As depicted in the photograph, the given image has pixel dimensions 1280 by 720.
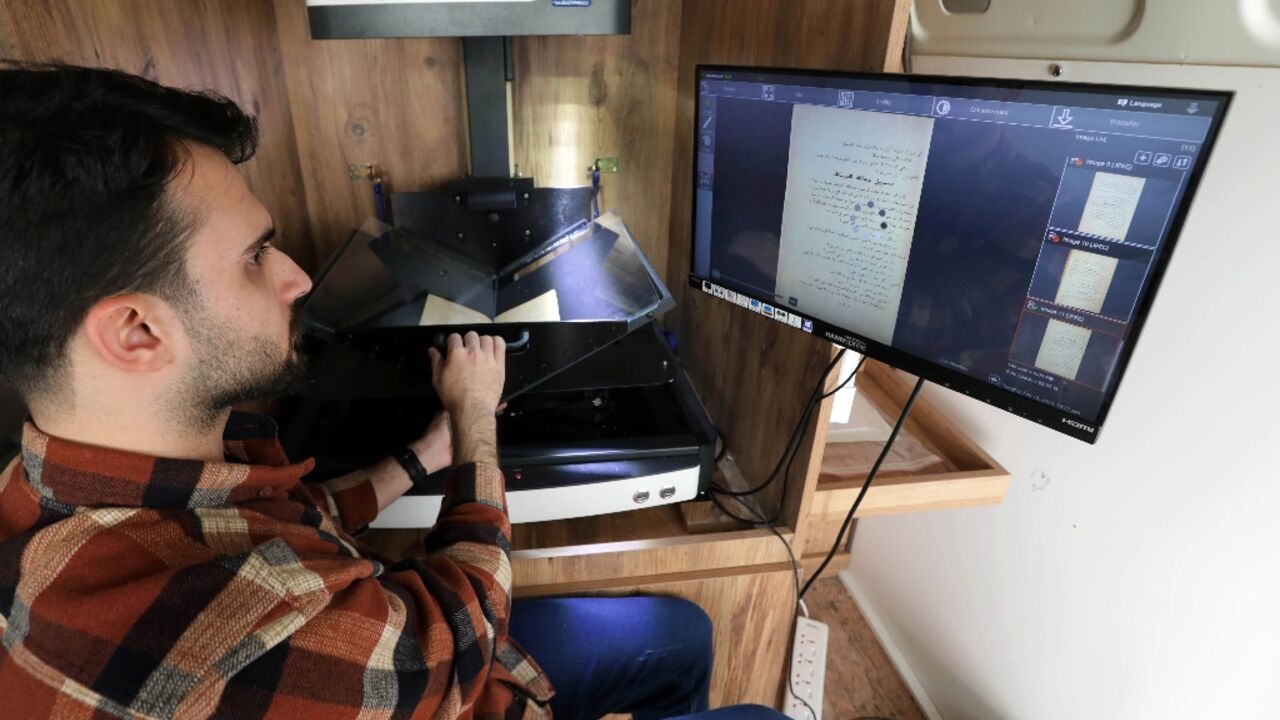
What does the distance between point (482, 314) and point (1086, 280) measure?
2.60 ft

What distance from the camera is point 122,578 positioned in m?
0.55

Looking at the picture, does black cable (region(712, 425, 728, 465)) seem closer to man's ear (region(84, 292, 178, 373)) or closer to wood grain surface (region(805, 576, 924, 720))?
wood grain surface (region(805, 576, 924, 720))

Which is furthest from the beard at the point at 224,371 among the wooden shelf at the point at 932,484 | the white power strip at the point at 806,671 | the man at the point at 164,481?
the white power strip at the point at 806,671

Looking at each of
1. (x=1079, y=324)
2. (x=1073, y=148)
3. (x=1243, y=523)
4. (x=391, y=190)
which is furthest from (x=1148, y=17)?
(x=391, y=190)

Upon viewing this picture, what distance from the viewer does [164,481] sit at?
0.61 m

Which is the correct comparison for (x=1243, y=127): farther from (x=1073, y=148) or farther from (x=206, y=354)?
(x=206, y=354)

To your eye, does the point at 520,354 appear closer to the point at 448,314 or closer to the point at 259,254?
the point at 448,314

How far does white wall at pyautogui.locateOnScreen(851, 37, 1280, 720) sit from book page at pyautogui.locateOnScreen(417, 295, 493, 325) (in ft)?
2.95

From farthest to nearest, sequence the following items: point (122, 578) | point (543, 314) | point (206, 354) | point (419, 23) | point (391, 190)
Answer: point (391, 190) → point (543, 314) → point (419, 23) → point (206, 354) → point (122, 578)

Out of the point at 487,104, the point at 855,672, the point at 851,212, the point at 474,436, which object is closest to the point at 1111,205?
the point at 851,212

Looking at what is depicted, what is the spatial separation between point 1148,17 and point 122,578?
1041mm

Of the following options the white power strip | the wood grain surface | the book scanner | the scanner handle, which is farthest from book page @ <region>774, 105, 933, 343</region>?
the wood grain surface

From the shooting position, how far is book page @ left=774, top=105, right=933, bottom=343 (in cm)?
75

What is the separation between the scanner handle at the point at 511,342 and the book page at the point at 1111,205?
717 millimetres
